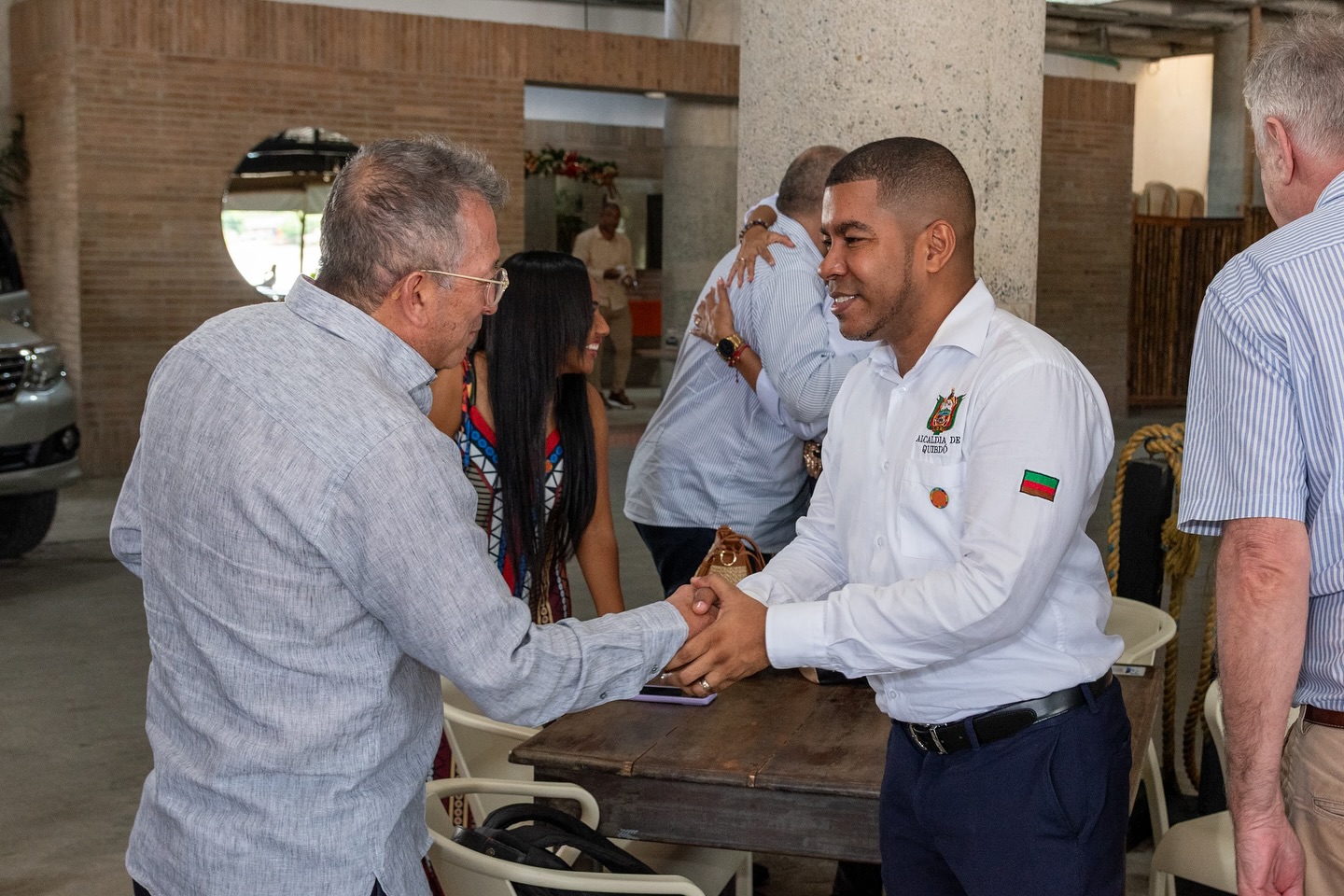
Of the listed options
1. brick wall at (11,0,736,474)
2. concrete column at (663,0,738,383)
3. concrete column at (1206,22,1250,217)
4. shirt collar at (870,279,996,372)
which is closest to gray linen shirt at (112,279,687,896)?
shirt collar at (870,279,996,372)

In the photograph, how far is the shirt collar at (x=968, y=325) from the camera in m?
2.24

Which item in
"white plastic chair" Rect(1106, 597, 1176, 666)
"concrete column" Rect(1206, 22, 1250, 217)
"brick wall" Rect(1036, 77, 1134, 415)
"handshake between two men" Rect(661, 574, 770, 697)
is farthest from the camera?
"concrete column" Rect(1206, 22, 1250, 217)

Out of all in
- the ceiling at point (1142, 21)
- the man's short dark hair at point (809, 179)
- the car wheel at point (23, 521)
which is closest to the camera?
the man's short dark hair at point (809, 179)

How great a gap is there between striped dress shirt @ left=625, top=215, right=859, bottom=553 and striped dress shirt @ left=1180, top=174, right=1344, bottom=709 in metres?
1.78

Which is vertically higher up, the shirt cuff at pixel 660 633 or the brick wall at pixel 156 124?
the brick wall at pixel 156 124

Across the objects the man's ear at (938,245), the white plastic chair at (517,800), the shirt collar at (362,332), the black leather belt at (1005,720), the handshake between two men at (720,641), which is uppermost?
the man's ear at (938,245)

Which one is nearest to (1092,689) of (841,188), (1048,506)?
(1048,506)

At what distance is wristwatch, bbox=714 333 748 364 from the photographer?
3.75 m

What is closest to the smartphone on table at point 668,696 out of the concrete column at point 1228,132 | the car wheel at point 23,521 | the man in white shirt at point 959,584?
the man in white shirt at point 959,584

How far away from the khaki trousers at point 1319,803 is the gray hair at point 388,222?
1257 mm

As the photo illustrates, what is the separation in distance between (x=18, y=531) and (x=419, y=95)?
507 cm

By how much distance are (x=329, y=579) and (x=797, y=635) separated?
80cm

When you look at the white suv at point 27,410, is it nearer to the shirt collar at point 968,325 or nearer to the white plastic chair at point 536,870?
the white plastic chair at point 536,870

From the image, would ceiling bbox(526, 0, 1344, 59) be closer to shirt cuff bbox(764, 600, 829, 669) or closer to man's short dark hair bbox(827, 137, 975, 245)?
man's short dark hair bbox(827, 137, 975, 245)
